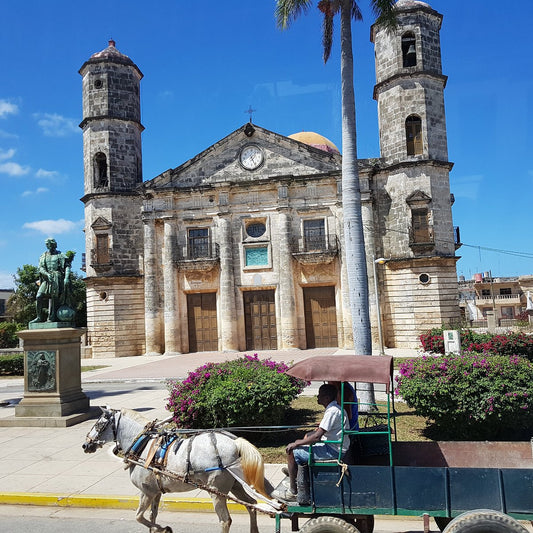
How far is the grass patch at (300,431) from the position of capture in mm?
8573

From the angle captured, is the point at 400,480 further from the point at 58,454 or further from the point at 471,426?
the point at 58,454

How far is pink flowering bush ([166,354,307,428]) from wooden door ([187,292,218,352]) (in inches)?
727

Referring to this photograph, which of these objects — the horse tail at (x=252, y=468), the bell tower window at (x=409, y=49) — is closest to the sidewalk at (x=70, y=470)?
the horse tail at (x=252, y=468)

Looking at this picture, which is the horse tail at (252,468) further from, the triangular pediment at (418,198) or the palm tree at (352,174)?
the triangular pediment at (418,198)

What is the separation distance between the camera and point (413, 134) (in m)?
26.0

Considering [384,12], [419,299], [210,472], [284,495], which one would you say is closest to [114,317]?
[419,299]

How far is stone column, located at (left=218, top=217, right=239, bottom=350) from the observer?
89.0 ft

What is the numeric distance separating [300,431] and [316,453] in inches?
187

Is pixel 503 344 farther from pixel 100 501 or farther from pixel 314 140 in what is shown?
pixel 314 140

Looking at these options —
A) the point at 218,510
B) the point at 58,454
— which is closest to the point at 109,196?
the point at 58,454

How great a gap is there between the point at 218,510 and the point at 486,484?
267 cm

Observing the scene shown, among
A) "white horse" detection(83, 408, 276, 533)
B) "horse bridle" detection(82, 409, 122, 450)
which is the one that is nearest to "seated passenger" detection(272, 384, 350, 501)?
"white horse" detection(83, 408, 276, 533)

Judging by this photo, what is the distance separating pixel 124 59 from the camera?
97.5 feet

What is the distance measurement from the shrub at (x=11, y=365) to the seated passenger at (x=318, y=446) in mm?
22814
